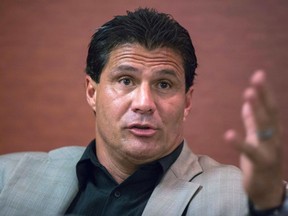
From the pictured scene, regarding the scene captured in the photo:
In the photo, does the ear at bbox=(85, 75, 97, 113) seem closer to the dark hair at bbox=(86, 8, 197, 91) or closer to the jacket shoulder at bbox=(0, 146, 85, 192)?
the dark hair at bbox=(86, 8, 197, 91)

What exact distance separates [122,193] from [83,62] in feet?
2.50

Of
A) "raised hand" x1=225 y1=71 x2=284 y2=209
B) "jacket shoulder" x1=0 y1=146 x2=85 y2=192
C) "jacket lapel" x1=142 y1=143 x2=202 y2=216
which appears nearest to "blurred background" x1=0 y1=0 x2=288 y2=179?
"jacket shoulder" x1=0 y1=146 x2=85 y2=192

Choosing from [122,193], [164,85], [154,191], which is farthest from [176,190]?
[164,85]

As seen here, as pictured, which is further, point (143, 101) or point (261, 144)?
point (143, 101)

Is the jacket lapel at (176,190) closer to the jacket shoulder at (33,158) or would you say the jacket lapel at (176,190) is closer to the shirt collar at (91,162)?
the shirt collar at (91,162)

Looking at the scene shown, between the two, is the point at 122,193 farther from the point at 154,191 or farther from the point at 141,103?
the point at 141,103

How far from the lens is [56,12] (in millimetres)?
1902

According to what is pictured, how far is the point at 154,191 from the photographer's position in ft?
3.99

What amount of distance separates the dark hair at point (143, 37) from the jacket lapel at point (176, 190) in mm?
245

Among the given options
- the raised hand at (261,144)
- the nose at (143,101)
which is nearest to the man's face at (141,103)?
the nose at (143,101)

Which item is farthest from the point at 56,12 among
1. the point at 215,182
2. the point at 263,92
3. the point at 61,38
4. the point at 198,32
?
the point at 263,92

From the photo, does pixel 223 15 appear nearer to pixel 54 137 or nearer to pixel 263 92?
pixel 54 137

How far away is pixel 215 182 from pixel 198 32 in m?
0.78

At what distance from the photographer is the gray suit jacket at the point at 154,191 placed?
3.77ft
